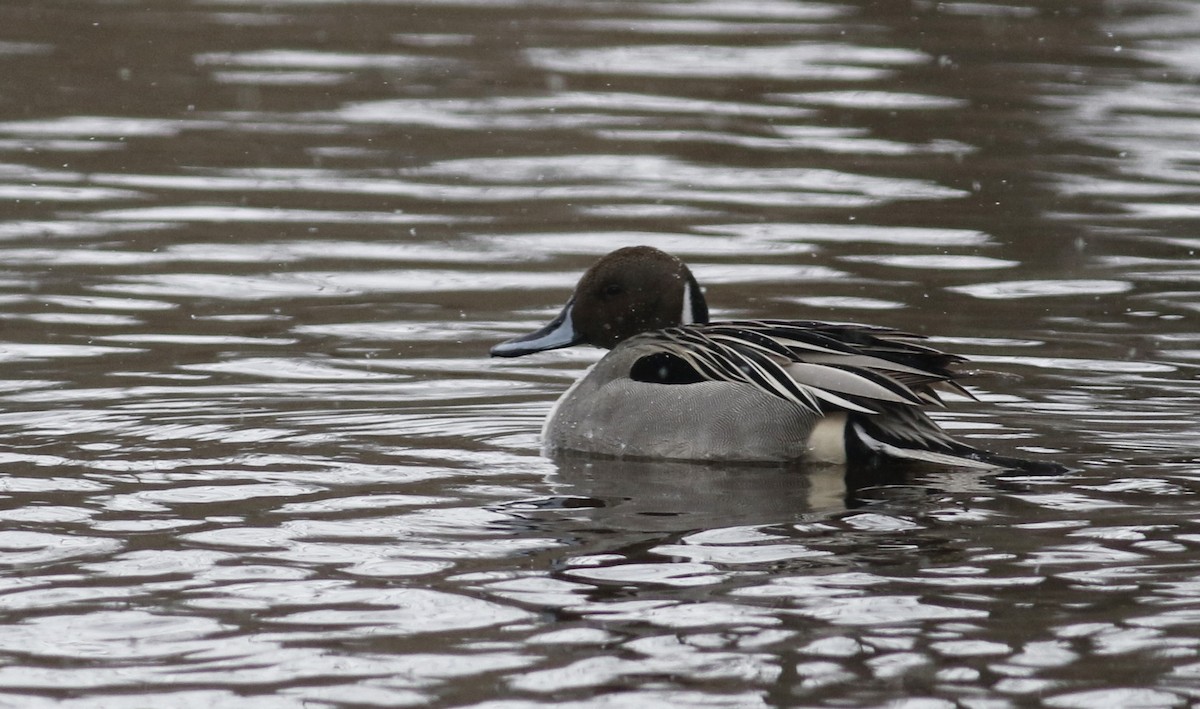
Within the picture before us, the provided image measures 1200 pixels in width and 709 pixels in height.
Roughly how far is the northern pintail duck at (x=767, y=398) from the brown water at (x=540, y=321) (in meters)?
0.18

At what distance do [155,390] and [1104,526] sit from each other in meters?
4.37

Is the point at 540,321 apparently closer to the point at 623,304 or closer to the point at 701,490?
the point at 623,304

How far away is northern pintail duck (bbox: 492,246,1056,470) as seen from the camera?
7574 millimetres

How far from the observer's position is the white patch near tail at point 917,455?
7.37 metres

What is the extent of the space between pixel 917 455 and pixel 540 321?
133 inches

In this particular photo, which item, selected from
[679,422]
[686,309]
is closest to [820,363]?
[679,422]

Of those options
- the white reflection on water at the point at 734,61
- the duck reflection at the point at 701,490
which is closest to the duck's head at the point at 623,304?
the duck reflection at the point at 701,490

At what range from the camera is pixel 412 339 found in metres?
10.2

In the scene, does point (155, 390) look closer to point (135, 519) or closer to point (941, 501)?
point (135, 519)

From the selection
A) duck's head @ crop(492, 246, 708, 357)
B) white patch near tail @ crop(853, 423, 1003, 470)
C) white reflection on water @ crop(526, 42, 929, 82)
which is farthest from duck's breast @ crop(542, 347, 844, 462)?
white reflection on water @ crop(526, 42, 929, 82)

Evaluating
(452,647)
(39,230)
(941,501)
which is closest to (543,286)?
(39,230)

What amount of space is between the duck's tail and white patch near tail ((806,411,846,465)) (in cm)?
3

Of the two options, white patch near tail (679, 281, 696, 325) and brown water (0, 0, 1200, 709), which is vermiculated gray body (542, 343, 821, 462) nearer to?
brown water (0, 0, 1200, 709)

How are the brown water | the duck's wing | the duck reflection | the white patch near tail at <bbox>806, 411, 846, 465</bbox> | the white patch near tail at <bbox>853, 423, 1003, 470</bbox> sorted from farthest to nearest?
the white patch near tail at <bbox>806, 411, 846, 465</bbox>, the duck's wing, the white patch near tail at <bbox>853, 423, 1003, 470</bbox>, the duck reflection, the brown water
